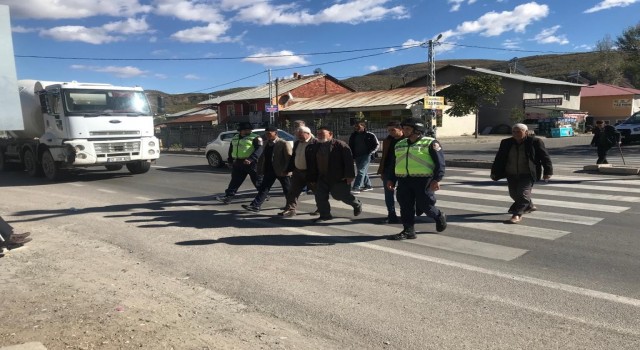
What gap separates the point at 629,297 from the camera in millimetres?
4137

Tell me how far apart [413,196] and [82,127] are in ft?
31.7

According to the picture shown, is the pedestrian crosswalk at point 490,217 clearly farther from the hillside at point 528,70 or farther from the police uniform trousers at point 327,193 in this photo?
the hillside at point 528,70

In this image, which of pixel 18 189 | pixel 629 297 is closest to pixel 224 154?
pixel 18 189

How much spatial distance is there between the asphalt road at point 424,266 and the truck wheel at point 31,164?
5.49 m

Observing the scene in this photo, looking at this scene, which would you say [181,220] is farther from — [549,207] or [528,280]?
[549,207]

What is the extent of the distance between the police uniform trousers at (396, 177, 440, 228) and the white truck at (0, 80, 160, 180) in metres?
9.38

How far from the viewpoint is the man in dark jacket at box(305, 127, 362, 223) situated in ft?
23.0

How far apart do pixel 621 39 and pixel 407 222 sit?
2057 inches

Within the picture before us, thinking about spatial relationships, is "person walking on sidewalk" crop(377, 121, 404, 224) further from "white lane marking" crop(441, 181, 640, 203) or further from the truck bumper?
the truck bumper

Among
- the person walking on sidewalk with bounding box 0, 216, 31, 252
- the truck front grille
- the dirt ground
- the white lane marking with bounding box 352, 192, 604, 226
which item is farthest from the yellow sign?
the person walking on sidewalk with bounding box 0, 216, 31, 252

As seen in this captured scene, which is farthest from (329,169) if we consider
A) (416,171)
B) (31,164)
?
(31,164)

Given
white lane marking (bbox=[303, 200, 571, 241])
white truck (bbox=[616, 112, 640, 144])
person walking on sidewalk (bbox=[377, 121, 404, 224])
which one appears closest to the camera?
white lane marking (bbox=[303, 200, 571, 241])

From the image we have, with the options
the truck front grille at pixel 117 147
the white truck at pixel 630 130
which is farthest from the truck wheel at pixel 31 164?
the white truck at pixel 630 130

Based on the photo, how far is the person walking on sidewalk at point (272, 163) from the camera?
7957mm
